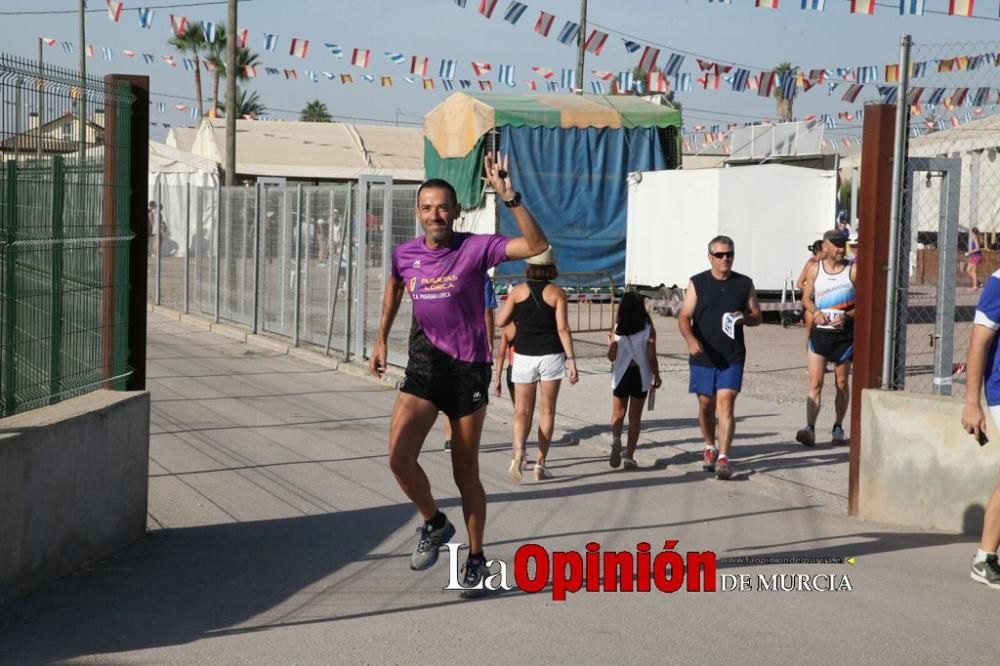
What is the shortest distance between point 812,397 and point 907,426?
3.15 m

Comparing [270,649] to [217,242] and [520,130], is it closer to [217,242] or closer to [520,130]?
[217,242]

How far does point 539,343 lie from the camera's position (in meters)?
9.48

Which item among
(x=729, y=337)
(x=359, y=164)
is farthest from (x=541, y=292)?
(x=359, y=164)

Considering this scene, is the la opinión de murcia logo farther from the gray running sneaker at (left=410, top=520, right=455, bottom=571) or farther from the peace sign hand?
the peace sign hand

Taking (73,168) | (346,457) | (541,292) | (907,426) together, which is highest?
(73,168)

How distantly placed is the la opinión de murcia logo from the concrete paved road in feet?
0.40

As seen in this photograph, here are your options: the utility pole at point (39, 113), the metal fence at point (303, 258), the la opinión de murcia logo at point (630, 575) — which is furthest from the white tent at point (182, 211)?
the la opinión de murcia logo at point (630, 575)

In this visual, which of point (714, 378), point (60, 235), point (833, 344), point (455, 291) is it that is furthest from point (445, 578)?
point (833, 344)

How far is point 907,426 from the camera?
781 centimetres

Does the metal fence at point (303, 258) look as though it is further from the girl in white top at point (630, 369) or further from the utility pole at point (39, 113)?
the utility pole at point (39, 113)

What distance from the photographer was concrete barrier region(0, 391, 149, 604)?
5.73 m

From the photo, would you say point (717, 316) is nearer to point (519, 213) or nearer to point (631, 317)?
point (631, 317)

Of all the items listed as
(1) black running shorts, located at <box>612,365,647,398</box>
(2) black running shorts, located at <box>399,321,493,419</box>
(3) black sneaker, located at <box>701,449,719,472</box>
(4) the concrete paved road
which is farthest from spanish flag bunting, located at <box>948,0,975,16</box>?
(2) black running shorts, located at <box>399,321,493,419</box>

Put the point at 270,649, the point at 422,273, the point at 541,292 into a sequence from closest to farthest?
the point at 270,649 → the point at 422,273 → the point at 541,292
